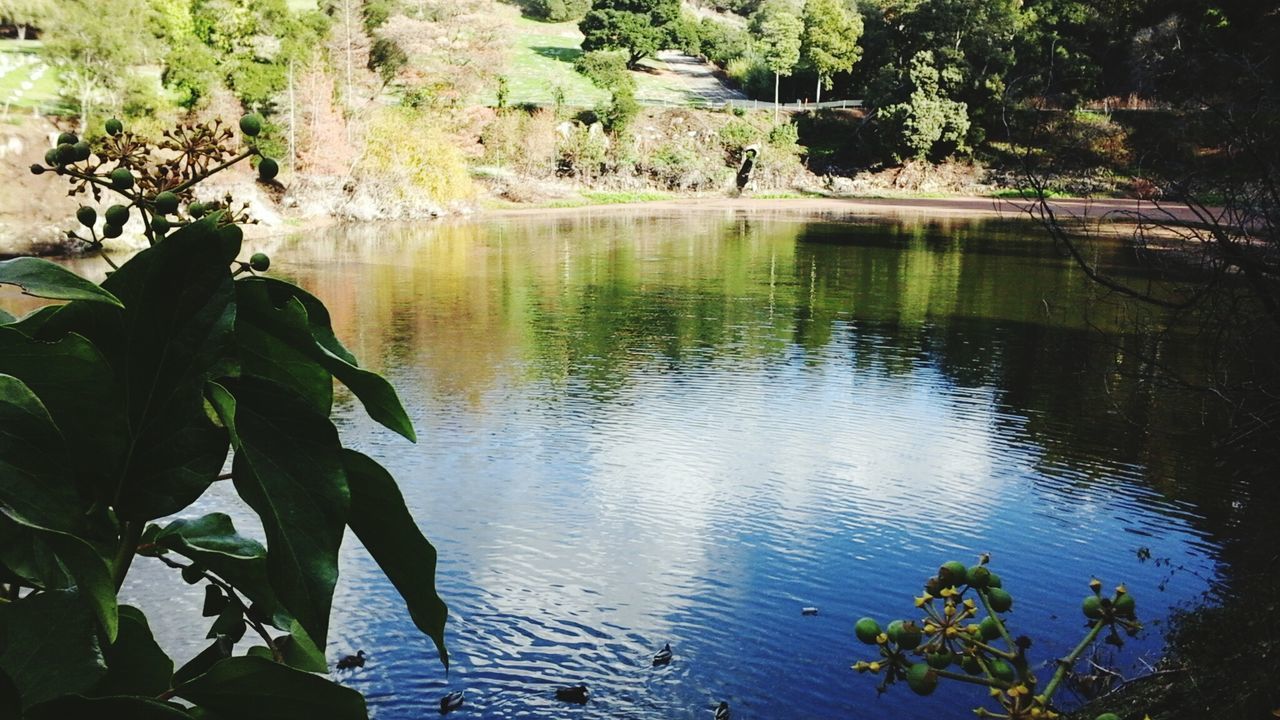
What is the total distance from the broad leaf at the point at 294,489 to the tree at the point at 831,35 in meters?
56.6

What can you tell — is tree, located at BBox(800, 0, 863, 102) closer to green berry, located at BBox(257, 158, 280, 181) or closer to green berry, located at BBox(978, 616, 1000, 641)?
green berry, located at BBox(978, 616, 1000, 641)

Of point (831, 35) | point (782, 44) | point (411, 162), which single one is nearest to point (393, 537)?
point (411, 162)

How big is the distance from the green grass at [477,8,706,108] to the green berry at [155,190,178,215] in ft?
167

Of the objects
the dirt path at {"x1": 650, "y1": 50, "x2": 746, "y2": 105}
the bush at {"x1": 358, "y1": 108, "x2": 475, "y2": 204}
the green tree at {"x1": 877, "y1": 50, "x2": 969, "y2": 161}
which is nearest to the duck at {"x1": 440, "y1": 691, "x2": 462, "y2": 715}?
the bush at {"x1": 358, "y1": 108, "x2": 475, "y2": 204}

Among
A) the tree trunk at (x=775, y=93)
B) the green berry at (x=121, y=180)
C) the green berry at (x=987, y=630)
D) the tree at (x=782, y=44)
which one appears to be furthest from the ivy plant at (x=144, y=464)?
the tree at (x=782, y=44)

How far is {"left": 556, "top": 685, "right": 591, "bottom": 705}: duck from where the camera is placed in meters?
6.87

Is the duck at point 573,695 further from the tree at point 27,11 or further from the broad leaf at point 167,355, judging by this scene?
the tree at point 27,11

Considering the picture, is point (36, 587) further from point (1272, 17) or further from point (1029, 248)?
point (1029, 248)

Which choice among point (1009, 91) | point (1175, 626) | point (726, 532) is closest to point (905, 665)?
point (1009, 91)

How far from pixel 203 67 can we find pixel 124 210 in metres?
35.4

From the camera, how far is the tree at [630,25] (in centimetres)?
6159

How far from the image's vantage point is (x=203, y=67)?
107 feet

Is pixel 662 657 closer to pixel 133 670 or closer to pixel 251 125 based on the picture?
pixel 251 125

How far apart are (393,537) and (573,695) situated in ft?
21.8
